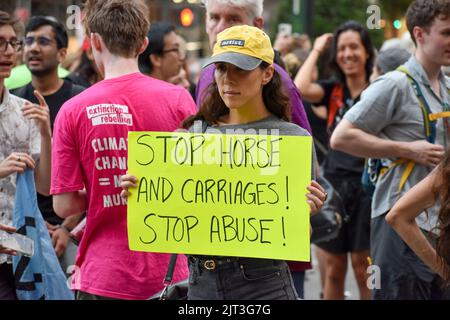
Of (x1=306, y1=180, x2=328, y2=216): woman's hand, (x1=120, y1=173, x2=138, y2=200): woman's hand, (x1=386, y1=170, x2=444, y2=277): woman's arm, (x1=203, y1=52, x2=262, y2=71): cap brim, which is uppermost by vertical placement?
(x1=203, y1=52, x2=262, y2=71): cap brim

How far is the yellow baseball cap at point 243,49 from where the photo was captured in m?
4.20

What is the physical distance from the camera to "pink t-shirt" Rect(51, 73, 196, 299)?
4.68m

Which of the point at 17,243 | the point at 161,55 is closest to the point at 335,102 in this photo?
the point at 161,55

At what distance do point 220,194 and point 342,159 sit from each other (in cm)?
372

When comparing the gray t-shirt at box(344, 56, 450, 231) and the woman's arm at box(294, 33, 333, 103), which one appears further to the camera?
the woman's arm at box(294, 33, 333, 103)

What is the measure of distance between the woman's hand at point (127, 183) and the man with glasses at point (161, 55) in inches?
108

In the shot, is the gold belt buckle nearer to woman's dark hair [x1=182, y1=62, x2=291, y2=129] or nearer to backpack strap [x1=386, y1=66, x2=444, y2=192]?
woman's dark hair [x1=182, y1=62, x2=291, y2=129]

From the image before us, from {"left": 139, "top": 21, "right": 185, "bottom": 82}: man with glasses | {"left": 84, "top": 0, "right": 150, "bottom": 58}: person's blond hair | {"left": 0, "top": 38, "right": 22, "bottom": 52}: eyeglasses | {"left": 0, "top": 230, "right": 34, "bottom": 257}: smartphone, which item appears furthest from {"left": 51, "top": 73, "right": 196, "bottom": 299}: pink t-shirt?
{"left": 139, "top": 21, "right": 185, "bottom": 82}: man with glasses

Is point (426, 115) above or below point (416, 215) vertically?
above

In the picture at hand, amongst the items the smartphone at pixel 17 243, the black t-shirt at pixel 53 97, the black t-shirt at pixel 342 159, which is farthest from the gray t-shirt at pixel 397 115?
the black t-shirt at pixel 342 159

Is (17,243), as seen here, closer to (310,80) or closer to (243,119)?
(243,119)

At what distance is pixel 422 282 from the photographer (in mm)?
5332

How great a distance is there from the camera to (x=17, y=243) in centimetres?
500

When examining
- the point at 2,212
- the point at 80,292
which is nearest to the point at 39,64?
the point at 2,212
